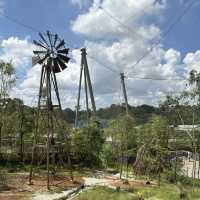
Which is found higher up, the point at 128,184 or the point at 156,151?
the point at 156,151

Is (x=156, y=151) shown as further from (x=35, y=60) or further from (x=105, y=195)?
(x=35, y=60)

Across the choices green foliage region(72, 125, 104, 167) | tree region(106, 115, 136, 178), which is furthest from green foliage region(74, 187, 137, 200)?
green foliage region(72, 125, 104, 167)

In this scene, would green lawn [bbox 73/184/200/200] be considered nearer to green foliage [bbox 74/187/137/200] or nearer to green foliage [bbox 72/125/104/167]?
green foliage [bbox 74/187/137/200]

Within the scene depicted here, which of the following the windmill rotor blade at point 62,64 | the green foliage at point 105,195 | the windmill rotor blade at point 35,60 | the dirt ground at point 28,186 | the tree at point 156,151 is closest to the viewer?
the green foliage at point 105,195

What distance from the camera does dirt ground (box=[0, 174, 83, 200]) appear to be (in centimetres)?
1205

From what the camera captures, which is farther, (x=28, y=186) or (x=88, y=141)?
(x=88, y=141)

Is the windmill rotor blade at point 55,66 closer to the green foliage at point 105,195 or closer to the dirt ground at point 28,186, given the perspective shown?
the dirt ground at point 28,186

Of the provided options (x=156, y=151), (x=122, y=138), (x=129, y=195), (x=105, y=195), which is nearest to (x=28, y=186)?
(x=105, y=195)

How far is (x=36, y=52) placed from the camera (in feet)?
49.8

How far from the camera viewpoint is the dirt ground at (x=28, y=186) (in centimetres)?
1205

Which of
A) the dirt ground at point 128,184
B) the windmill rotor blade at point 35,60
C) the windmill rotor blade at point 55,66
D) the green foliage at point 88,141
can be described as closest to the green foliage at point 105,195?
the dirt ground at point 128,184

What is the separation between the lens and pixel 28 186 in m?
13.8

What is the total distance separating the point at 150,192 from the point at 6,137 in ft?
41.4

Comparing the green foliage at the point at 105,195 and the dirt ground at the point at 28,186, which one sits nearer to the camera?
the green foliage at the point at 105,195
